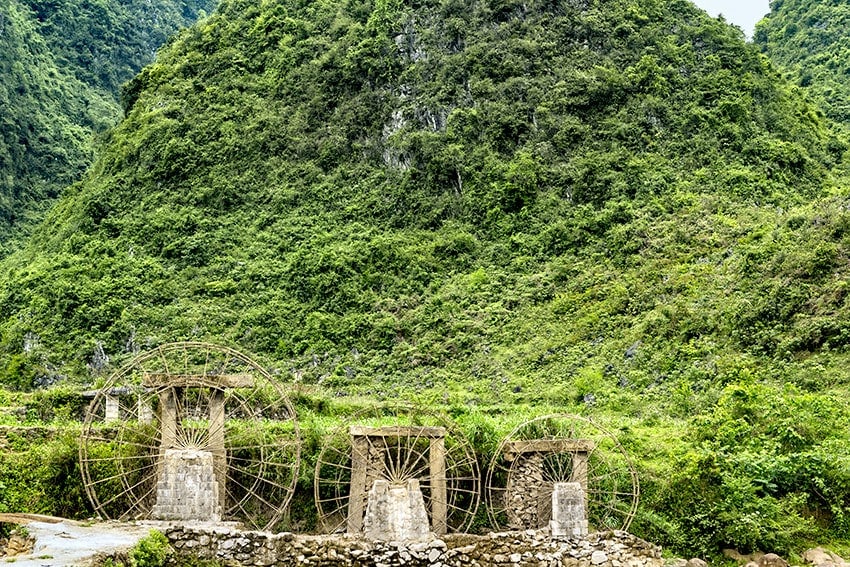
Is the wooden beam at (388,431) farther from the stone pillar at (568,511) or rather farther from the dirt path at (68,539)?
the dirt path at (68,539)

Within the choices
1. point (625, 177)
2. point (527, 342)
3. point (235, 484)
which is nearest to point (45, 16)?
point (625, 177)

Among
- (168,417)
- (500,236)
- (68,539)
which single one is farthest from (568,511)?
(500,236)

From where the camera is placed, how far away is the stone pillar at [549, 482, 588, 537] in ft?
53.0

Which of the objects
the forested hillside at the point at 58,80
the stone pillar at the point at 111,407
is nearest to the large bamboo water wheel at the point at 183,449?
the stone pillar at the point at 111,407

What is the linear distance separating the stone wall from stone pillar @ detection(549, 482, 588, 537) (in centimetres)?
22

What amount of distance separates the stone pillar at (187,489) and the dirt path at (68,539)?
33.4 inches

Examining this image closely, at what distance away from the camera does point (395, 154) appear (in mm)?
43375

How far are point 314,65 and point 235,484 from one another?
33107 millimetres

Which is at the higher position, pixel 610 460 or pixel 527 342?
pixel 527 342

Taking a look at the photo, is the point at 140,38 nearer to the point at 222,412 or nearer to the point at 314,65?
the point at 314,65

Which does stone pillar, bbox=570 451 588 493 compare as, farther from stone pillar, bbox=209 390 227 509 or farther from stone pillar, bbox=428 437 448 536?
stone pillar, bbox=209 390 227 509

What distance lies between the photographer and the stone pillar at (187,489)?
1473 centimetres

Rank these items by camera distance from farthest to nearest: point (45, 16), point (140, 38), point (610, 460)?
point (140, 38)
point (45, 16)
point (610, 460)

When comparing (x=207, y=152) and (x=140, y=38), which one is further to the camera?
(x=140, y=38)
